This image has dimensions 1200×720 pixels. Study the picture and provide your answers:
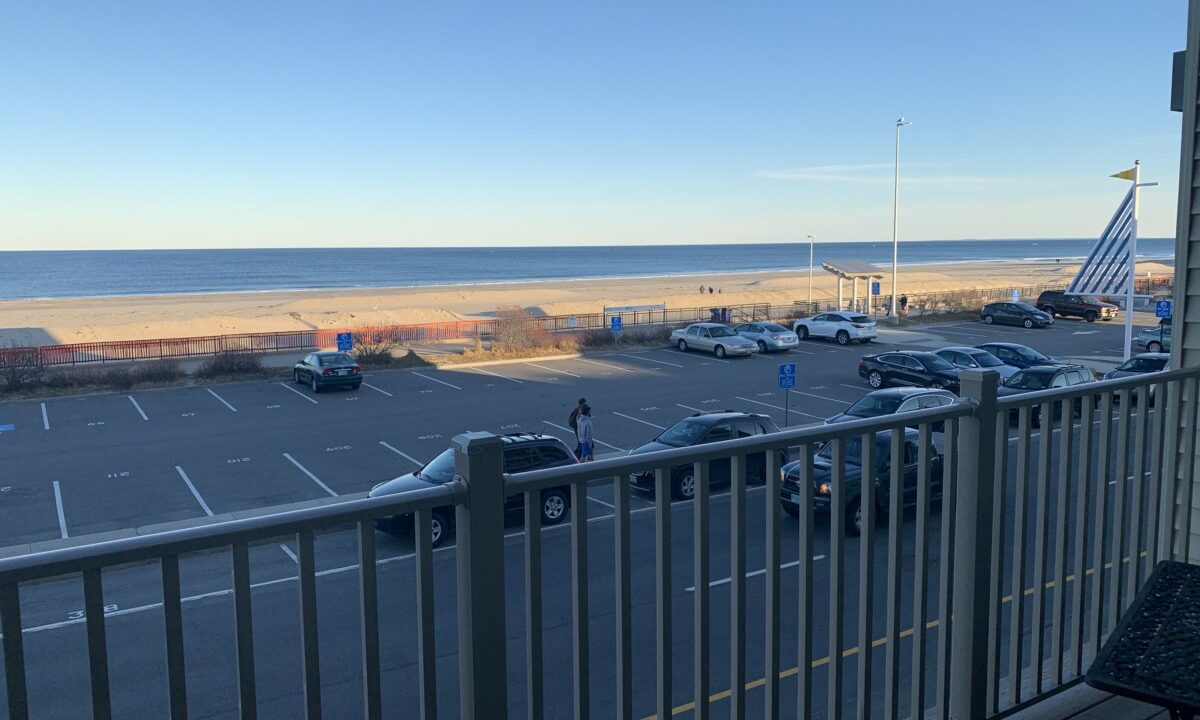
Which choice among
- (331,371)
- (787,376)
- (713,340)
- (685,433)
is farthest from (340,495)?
(713,340)

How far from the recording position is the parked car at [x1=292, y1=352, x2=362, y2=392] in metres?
29.1

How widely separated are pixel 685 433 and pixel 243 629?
50.4 feet

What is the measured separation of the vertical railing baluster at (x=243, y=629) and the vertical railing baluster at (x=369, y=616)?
0.85 feet

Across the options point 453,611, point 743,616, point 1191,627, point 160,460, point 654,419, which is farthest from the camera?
point 654,419

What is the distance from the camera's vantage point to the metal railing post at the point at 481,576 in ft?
7.79

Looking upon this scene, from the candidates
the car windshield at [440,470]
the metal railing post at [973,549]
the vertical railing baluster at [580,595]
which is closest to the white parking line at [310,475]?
the car windshield at [440,470]

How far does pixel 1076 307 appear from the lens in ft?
168

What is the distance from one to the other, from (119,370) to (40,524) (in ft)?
55.5

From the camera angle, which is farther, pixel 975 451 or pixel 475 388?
pixel 475 388

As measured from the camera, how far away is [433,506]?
7.71 feet

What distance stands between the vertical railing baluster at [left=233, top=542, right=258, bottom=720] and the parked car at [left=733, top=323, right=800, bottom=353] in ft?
120

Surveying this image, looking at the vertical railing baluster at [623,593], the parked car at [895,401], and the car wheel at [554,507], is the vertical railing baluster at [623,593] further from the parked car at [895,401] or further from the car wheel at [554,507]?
the parked car at [895,401]

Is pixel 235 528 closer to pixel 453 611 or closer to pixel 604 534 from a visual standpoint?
pixel 453 611

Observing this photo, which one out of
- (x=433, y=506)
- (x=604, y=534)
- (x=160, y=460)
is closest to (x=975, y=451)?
(x=433, y=506)
